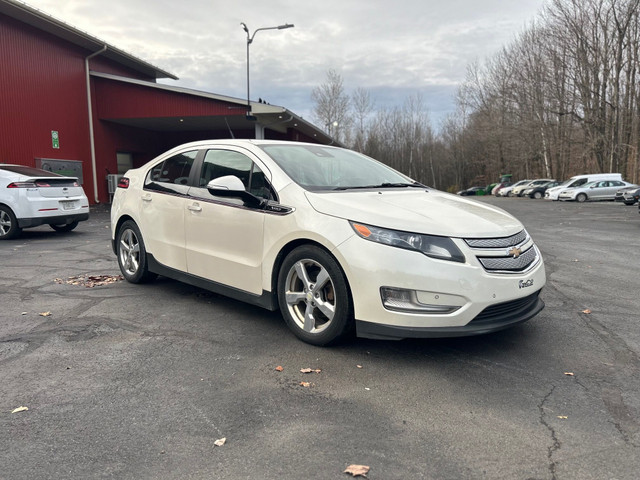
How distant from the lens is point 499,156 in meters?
60.7

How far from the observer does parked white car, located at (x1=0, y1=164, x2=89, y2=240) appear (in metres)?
9.58

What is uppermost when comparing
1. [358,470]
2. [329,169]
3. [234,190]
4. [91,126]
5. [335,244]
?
[91,126]

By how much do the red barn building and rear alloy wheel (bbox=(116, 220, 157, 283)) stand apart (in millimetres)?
10628

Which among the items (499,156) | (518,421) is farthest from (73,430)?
(499,156)

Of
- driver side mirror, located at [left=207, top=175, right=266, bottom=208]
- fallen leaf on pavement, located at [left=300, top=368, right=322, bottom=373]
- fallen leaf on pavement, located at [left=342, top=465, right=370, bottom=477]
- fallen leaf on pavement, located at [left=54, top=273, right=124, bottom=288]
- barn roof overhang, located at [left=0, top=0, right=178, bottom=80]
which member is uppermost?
barn roof overhang, located at [left=0, top=0, right=178, bottom=80]

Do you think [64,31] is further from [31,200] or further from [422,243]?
[422,243]

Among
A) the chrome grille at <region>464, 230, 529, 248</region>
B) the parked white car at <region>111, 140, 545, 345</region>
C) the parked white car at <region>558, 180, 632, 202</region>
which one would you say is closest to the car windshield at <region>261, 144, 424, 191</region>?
the parked white car at <region>111, 140, 545, 345</region>

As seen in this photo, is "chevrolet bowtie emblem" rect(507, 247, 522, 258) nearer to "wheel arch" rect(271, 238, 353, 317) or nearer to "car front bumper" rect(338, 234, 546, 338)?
"car front bumper" rect(338, 234, 546, 338)

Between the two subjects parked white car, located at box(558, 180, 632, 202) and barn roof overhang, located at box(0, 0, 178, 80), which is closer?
barn roof overhang, located at box(0, 0, 178, 80)

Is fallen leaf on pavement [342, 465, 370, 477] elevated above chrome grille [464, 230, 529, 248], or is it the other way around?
chrome grille [464, 230, 529, 248]

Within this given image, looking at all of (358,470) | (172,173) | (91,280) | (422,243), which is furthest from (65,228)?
(358,470)

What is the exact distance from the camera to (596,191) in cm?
3266

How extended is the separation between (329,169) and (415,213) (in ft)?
4.09

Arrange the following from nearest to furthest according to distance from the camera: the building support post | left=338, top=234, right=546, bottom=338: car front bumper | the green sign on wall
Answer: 1. left=338, top=234, right=546, bottom=338: car front bumper
2. the green sign on wall
3. the building support post
